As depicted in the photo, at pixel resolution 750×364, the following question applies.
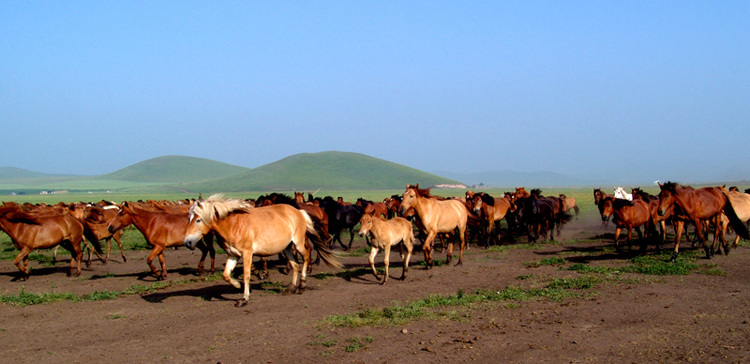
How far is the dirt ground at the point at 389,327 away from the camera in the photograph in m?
6.72

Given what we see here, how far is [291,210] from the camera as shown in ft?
36.8

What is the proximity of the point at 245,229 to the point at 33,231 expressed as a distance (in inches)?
268

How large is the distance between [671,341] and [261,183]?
177 metres

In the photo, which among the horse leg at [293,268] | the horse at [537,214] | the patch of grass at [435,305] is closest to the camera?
the patch of grass at [435,305]

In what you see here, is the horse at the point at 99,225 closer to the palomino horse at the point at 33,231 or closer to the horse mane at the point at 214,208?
the palomino horse at the point at 33,231

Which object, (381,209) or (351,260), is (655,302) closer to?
(351,260)

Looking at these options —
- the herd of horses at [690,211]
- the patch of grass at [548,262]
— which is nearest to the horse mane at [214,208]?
the patch of grass at [548,262]

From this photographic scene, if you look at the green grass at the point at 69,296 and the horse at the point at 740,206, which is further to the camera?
the horse at the point at 740,206

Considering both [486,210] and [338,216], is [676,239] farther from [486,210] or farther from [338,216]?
[338,216]

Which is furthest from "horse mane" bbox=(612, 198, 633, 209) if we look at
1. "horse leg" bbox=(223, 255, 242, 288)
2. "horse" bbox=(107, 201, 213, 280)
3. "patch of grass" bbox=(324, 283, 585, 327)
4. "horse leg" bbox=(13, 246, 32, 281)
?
"horse leg" bbox=(13, 246, 32, 281)

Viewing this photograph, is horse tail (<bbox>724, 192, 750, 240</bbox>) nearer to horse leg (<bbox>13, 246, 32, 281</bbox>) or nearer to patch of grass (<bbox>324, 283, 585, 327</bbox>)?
patch of grass (<bbox>324, 283, 585, 327</bbox>)

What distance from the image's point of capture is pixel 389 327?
798 cm

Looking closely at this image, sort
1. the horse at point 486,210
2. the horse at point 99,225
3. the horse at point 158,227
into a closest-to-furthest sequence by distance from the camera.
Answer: the horse at point 158,227 → the horse at point 99,225 → the horse at point 486,210

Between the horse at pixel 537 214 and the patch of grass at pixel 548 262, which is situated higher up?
the horse at pixel 537 214
